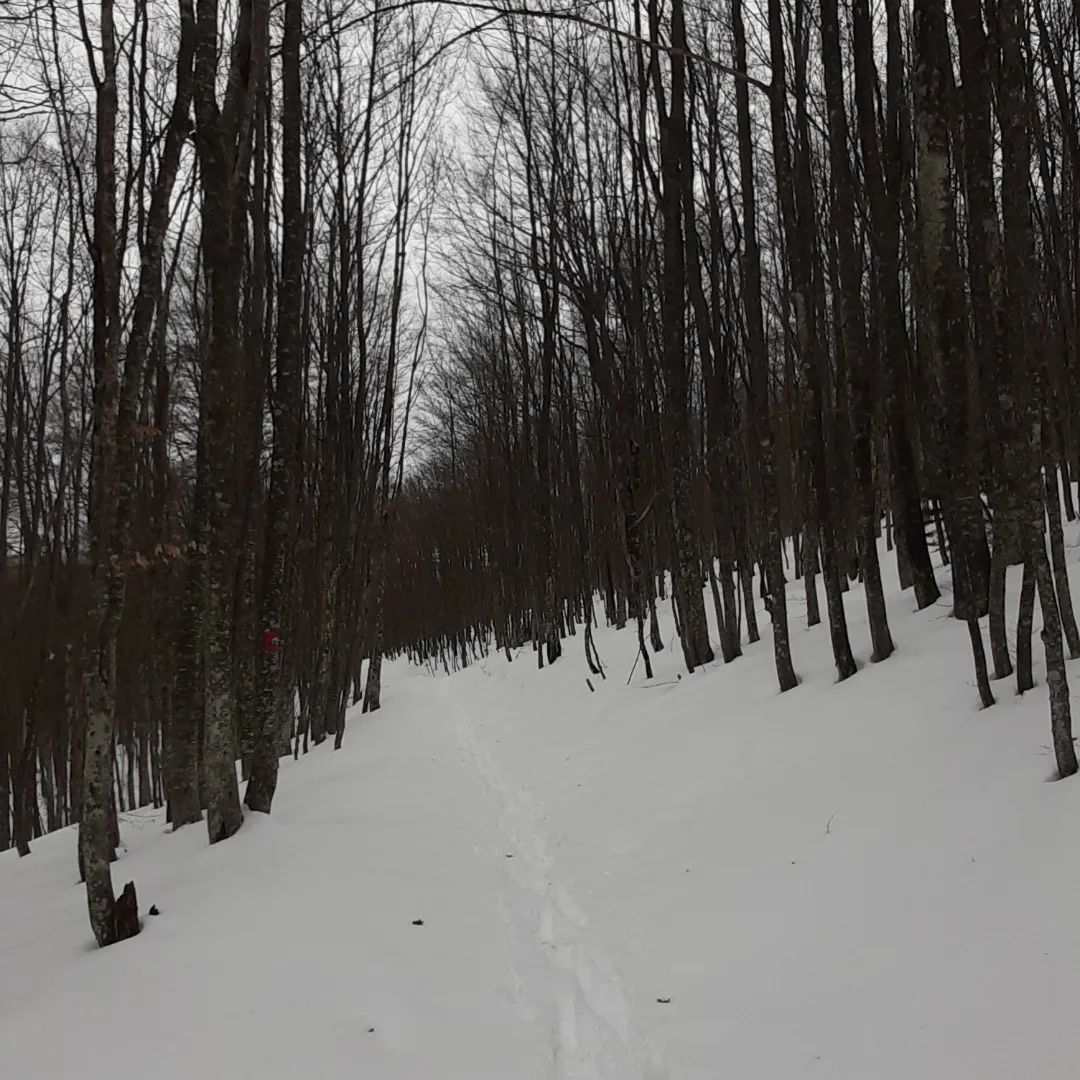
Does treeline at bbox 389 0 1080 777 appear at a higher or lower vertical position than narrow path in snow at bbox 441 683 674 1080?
higher

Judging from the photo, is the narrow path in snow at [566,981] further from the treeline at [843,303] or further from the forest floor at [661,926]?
the treeline at [843,303]

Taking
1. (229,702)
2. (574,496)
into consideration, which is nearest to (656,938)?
(229,702)

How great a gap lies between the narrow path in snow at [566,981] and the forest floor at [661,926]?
0.05ft

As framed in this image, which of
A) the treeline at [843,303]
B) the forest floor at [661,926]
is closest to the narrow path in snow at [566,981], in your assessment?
the forest floor at [661,926]

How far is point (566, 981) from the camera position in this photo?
3.27m

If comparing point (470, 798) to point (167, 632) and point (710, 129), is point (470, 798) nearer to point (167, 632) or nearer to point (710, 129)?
point (167, 632)

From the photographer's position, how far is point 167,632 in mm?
9773

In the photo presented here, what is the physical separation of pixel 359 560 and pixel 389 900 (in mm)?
10478

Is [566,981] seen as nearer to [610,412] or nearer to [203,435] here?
[203,435]


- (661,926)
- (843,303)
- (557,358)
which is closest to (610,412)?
(557,358)

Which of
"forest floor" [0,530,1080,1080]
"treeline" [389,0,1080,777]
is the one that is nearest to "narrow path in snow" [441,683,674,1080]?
"forest floor" [0,530,1080,1080]

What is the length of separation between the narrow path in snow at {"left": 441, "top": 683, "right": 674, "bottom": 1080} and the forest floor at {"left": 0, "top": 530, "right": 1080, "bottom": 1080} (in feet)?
0.05

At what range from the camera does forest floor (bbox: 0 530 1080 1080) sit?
2.55 meters

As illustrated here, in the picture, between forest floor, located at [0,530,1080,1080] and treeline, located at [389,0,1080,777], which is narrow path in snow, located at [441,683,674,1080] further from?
treeline, located at [389,0,1080,777]
